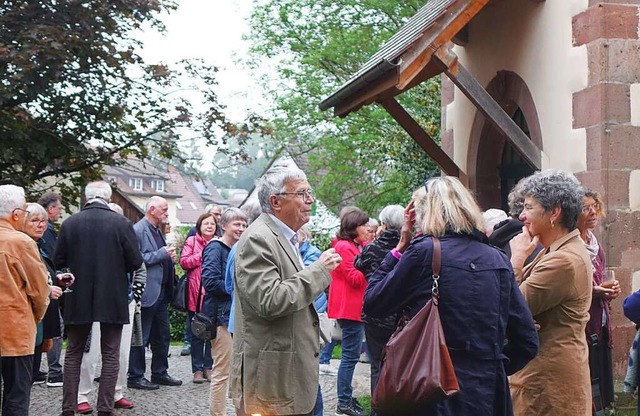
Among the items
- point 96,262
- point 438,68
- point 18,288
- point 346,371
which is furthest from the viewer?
point 438,68

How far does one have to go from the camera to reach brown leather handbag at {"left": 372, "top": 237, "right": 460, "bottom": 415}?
12.0ft

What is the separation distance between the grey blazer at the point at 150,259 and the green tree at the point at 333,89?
965 cm

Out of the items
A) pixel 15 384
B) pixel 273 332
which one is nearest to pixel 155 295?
pixel 15 384

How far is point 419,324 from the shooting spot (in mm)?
3771

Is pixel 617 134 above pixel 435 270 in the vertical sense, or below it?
above

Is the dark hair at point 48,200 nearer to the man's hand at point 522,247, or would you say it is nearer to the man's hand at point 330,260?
the man's hand at point 330,260

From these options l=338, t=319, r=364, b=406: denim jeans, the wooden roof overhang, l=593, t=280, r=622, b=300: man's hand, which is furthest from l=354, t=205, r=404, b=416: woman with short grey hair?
the wooden roof overhang

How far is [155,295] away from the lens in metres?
9.13

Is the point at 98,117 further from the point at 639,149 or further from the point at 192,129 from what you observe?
the point at 639,149

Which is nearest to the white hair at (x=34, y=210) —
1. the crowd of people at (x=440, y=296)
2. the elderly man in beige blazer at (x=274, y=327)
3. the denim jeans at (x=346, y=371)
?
the crowd of people at (x=440, y=296)

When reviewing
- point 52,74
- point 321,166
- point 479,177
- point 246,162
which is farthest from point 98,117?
point 321,166

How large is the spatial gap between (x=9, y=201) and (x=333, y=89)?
55.1 feet

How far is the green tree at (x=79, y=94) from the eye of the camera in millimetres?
11758

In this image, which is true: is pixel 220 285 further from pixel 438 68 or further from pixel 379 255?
pixel 438 68
